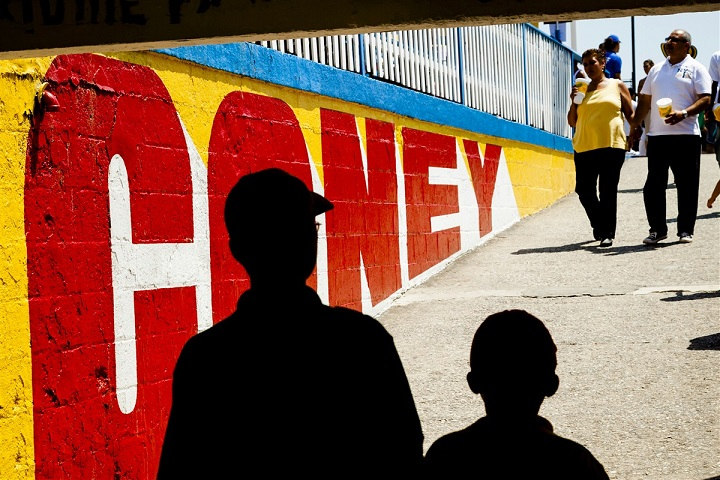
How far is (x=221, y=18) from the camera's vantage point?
10.5 feet

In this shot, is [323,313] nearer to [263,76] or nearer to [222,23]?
[222,23]

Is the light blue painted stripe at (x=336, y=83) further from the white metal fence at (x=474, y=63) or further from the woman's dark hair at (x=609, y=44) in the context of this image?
the woman's dark hair at (x=609, y=44)

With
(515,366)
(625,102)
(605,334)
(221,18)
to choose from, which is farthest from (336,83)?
(515,366)

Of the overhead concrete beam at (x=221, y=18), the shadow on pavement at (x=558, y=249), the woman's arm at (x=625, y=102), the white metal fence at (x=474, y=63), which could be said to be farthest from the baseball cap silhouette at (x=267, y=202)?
the woman's arm at (x=625, y=102)

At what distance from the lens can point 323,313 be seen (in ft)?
8.14

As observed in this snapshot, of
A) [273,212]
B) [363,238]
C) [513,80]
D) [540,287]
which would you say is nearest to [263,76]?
[363,238]

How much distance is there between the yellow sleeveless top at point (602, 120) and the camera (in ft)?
37.9

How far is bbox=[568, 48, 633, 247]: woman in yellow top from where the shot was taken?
37.6 feet

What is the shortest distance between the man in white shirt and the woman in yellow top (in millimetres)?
472

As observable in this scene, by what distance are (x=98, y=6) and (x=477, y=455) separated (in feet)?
5.44

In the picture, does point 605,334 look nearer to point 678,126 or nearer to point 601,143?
point 678,126

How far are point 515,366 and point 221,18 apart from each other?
1300 millimetres

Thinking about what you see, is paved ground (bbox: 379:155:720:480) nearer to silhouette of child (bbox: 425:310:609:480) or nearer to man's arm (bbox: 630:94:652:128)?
Result: man's arm (bbox: 630:94:652:128)

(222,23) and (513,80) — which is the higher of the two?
(513,80)
